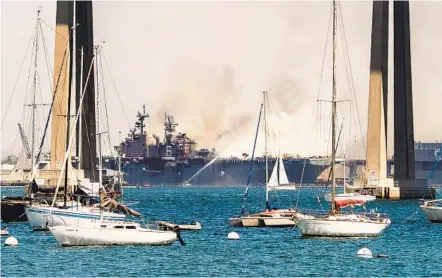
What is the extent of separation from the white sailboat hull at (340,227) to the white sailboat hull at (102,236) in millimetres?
8417

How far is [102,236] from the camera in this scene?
59.5m

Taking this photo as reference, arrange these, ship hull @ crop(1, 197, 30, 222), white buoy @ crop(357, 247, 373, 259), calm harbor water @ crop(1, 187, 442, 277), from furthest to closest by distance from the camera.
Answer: ship hull @ crop(1, 197, 30, 222) < white buoy @ crop(357, 247, 373, 259) < calm harbor water @ crop(1, 187, 442, 277)

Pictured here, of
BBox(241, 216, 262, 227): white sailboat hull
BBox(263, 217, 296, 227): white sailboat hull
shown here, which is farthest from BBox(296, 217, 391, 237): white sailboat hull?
BBox(241, 216, 262, 227): white sailboat hull

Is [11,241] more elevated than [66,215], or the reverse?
[66,215]

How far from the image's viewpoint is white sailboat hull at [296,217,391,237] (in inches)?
2527

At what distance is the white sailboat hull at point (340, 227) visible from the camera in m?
64.2

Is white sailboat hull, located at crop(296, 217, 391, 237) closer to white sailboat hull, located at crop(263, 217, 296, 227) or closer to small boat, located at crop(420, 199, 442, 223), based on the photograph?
white sailboat hull, located at crop(263, 217, 296, 227)

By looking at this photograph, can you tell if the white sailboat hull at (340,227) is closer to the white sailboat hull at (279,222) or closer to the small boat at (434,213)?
the white sailboat hull at (279,222)

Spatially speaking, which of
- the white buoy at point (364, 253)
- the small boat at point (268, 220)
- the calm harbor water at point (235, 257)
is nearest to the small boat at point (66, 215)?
the calm harbor water at point (235, 257)

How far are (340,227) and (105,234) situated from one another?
1171 cm

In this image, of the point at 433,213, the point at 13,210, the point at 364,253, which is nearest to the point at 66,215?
the point at 13,210

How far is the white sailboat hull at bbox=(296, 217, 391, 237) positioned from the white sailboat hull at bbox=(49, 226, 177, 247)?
8417mm

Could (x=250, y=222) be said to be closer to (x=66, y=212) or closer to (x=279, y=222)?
(x=279, y=222)

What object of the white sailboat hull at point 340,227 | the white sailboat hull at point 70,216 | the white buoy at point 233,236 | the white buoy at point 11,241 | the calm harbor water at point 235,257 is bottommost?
the calm harbor water at point 235,257
